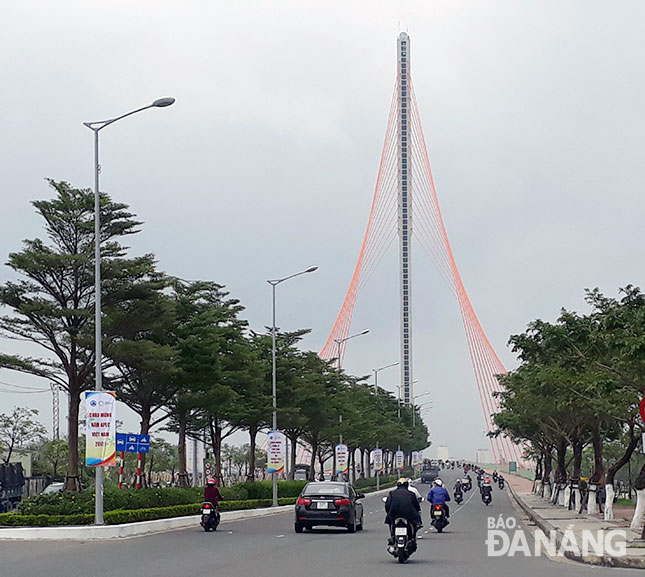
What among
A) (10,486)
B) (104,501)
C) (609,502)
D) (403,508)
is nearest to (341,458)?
(10,486)

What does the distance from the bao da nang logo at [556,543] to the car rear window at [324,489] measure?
4.08 m

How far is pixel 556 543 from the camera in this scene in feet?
75.3

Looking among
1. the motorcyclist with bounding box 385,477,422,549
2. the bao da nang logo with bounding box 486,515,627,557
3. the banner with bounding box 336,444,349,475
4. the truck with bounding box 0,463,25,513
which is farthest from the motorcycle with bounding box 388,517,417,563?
the banner with bounding box 336,444,349,475

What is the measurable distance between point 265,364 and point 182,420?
27.8 feet

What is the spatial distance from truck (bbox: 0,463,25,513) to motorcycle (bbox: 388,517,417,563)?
28543mm

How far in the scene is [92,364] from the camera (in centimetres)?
3506

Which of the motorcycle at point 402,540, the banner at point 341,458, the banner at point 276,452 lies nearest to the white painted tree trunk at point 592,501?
the banner at point 276,452

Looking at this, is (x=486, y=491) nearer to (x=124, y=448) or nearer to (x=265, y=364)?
(x=265, y=364)

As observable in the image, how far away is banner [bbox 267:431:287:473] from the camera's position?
4309cm

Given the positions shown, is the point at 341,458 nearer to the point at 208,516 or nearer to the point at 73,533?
the point at 208,516

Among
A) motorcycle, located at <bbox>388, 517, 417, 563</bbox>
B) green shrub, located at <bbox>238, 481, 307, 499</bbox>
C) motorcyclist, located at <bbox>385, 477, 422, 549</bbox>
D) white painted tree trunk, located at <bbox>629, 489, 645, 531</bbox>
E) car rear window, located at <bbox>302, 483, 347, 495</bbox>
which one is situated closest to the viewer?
motorcycle, located at <bbox>388, 517, 417, 563</bbox>

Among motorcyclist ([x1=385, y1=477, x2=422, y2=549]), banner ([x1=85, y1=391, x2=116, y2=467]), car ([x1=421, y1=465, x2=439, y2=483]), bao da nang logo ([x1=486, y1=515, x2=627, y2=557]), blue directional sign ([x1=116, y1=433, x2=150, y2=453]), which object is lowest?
car ([x1=421, y1=465, x2=439, y2=483])

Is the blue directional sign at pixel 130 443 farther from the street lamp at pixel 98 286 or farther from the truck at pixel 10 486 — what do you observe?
the truck at pixel 10 486

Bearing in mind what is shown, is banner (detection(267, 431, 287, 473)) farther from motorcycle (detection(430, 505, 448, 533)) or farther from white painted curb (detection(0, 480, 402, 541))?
white painted curb (detection(0, 480, 402, 541))
